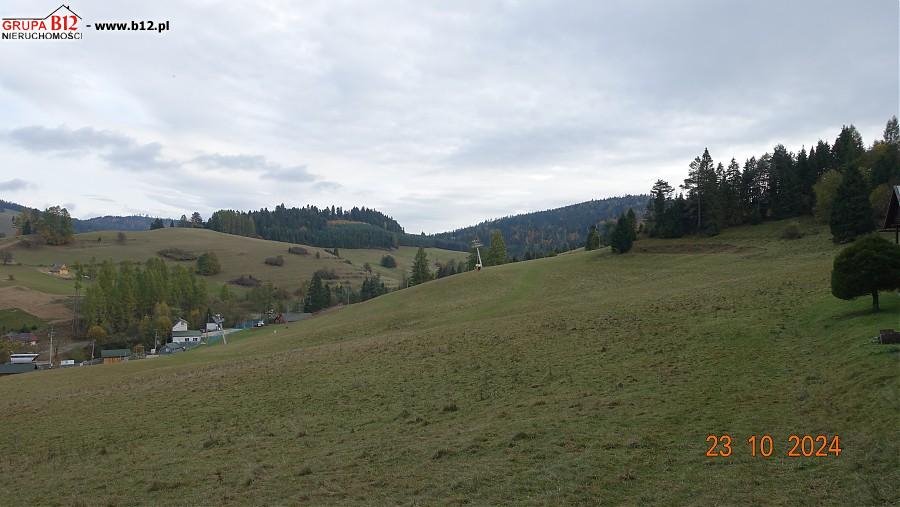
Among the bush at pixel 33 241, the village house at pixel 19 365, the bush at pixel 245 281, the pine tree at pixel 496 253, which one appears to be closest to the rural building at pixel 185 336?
the village house at pixel 19 365

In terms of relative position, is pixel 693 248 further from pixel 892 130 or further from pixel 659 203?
pixel 892 130

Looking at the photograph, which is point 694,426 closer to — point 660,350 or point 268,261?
point 660,350

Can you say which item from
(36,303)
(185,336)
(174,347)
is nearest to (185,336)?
(185,336)

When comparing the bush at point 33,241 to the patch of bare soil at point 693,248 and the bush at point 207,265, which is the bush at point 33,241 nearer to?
the bush at point 207,265

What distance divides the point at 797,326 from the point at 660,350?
613 cm

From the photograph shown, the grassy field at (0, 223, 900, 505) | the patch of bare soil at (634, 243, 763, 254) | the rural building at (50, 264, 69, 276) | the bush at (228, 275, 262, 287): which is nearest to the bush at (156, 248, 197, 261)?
the bush at (228, 275, 262, 287)

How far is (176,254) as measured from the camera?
185625 mm

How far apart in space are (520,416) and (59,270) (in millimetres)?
176183

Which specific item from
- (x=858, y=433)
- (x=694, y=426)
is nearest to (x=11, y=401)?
(x=694, y=426)

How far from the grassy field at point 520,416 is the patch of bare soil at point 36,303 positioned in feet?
286

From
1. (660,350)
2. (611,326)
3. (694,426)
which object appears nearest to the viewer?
(694,426)

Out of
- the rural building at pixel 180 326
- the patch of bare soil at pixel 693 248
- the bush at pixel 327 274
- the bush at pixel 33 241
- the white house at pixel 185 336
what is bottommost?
the white house at pixel 185 336

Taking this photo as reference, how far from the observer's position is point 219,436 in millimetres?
19375

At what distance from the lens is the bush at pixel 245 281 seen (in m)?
164
